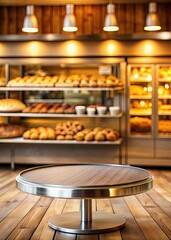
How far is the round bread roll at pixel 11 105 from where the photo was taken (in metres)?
8.34

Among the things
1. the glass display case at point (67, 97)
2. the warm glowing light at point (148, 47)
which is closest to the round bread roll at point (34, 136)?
the glass display case at point (67, 97)

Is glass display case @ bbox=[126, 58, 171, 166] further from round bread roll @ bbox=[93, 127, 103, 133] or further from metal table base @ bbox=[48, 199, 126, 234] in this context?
metal table base @ bbox=[48, 199, 126, 234]

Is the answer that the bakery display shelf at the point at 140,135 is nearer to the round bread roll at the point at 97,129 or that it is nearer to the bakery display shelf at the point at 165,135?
the bakery display shelf at the point at 165,135

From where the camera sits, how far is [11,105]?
27.4ft

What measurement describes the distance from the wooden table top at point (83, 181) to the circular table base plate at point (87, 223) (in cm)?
46

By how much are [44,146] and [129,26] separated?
2646 millimetres

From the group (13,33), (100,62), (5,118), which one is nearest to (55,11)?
(13,33)

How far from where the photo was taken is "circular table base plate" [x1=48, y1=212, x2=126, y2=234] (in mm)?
4391

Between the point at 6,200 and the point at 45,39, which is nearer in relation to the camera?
the point at 6,200

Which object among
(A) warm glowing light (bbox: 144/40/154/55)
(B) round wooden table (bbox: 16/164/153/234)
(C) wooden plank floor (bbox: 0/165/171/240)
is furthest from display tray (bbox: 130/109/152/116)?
(B) round wooden table (bbox: 16/164/153/234)

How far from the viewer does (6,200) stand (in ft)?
19.3

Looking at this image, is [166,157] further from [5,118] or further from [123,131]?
[5,118]

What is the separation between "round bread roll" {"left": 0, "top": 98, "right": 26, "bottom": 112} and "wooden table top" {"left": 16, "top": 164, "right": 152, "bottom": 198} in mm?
3681

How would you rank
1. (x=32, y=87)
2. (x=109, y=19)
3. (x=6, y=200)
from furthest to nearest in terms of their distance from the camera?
1. (x=32, y=87)
2. (x=109, y=19)
3. (x=6, y=200)
